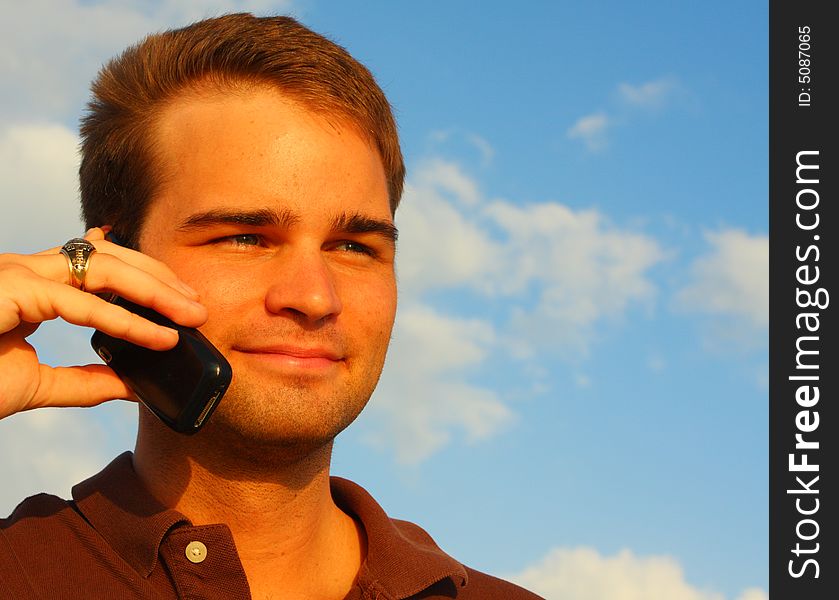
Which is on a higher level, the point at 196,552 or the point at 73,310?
the point at 73,310

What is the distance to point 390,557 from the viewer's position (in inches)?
181

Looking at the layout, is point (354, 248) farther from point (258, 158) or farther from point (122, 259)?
point (122, 259)

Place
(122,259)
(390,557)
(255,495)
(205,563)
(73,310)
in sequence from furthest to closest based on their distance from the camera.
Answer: (390,557) → (255,495) → (205,563) → (122,259) → (73,310)

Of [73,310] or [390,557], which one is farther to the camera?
[390,557]

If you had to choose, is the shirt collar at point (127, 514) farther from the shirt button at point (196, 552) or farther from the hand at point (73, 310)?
the hand at point (73, 310)

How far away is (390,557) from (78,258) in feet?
6.14

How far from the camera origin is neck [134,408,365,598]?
440 cm

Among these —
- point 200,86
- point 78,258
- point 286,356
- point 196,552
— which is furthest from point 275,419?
point 200,86

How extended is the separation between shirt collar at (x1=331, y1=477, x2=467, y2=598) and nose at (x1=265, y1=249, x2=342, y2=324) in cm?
113
